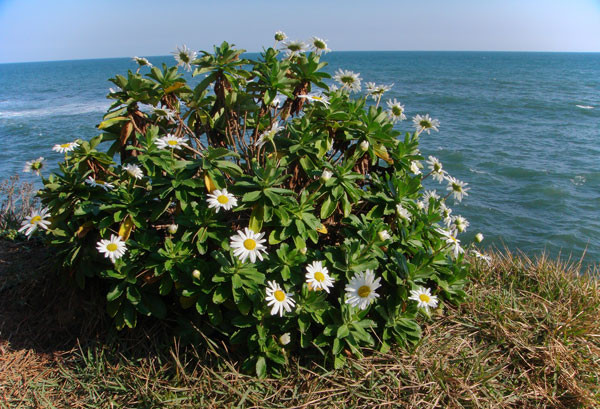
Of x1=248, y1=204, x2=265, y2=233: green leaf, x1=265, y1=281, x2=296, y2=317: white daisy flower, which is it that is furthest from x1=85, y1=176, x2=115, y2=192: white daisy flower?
x1=265, y1=281, x2=296, y2=317: white daisy flower

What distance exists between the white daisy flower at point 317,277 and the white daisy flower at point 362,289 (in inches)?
4.5

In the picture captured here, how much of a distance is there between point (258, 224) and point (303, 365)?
2.84ft

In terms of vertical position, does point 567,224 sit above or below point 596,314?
below

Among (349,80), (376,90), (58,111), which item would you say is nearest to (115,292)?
(349,80)

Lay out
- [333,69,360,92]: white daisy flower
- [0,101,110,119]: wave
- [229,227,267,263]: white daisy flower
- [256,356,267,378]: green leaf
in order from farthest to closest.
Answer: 1. [0,101,110,119]: wave
2. [333,69,360,92]: white daisy flower
3. [256,356,267,378]: green leaf
4. [229,227,267,263]: white daisy flower

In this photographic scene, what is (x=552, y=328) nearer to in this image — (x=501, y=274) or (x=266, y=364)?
(x=501, y=274)

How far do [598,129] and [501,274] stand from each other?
660 inches

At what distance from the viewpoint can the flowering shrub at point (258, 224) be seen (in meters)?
2.06

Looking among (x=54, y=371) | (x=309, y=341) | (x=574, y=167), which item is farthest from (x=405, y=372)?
(x=574, y=167)

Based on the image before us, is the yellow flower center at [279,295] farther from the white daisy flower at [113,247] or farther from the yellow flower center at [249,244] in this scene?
the white daisy flower at [113,247]

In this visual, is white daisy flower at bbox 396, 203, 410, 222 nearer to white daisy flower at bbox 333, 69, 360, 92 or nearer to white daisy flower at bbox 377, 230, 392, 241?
white daisy flower at bbox 377, 230, 392, 241

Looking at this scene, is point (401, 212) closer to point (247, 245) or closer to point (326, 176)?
point (326, 176)

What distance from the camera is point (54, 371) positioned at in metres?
2.35

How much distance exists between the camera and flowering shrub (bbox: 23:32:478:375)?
2064mm
